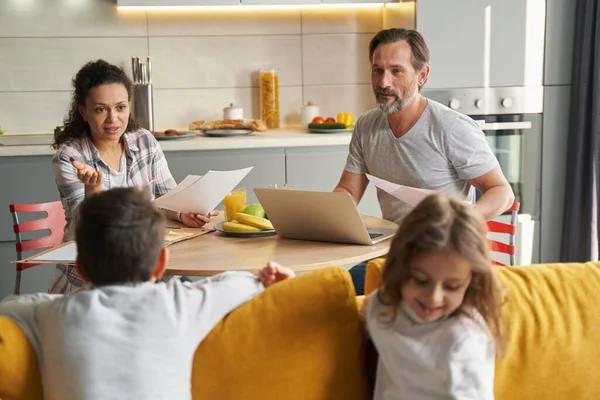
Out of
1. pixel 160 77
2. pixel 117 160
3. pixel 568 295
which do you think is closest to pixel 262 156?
pixel 160 77

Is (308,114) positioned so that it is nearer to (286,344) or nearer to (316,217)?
(316,217)

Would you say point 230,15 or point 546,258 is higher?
point 230,15

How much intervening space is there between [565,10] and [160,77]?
2.17m

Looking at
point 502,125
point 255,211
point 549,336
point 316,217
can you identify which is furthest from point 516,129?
point 549,336

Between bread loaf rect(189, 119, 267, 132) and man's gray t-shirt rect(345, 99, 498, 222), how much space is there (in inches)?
54.2

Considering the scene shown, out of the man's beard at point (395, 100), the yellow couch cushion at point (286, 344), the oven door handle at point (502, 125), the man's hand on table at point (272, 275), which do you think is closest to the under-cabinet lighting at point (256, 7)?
the oven door handle at point (502, 125)

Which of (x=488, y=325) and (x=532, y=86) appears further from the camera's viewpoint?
(x=532, y=86)

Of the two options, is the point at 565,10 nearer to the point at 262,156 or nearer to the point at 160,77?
the point at 262,156

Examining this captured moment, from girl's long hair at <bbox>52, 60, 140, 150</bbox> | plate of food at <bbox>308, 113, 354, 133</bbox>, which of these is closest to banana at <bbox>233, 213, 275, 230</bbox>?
girl's long hair at <bbox>52, 60, 140, 150</bbox>

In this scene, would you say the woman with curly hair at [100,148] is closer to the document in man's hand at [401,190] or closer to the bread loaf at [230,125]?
the document in man's hand at [401,190]

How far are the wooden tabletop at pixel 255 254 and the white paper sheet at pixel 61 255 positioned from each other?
0.26m

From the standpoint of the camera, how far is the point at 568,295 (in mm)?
1637

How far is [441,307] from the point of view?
4.55 ft

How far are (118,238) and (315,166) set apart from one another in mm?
2487
